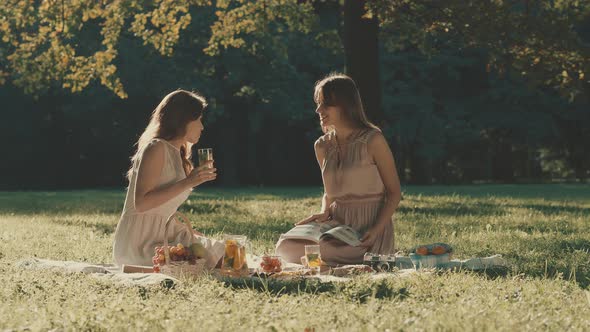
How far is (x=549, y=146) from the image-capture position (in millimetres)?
40344

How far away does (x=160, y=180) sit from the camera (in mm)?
6992

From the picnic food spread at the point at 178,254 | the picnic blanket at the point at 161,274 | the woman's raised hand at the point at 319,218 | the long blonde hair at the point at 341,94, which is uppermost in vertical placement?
the long blonde hair at the point at 341,94

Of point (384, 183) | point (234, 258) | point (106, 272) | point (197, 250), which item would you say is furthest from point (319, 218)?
point (106, 272)

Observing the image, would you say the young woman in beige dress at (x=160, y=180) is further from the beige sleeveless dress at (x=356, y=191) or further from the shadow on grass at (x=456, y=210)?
the shadow on grass at (x=456, y=210)

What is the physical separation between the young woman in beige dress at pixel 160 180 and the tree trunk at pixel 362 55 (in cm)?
828

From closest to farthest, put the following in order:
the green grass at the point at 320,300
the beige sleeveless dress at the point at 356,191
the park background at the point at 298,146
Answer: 1. the green grass at the point at 320,300
2. the park background at the point at 298,146
3. the beige sleeveless dress at the point at 356,191

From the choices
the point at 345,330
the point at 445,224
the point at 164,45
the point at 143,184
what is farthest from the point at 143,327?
the point at 164,45

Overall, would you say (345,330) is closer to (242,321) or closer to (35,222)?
(242,321)

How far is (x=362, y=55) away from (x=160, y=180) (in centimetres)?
881

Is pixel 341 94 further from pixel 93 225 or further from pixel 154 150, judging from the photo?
pixel 93 225

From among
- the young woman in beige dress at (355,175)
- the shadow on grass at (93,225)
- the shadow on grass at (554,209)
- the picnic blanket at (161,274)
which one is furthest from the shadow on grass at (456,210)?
the picnic blanket at (161,274)

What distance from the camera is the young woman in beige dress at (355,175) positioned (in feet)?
25.1

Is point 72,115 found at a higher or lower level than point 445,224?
higher

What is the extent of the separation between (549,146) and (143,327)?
37923 millimetres
